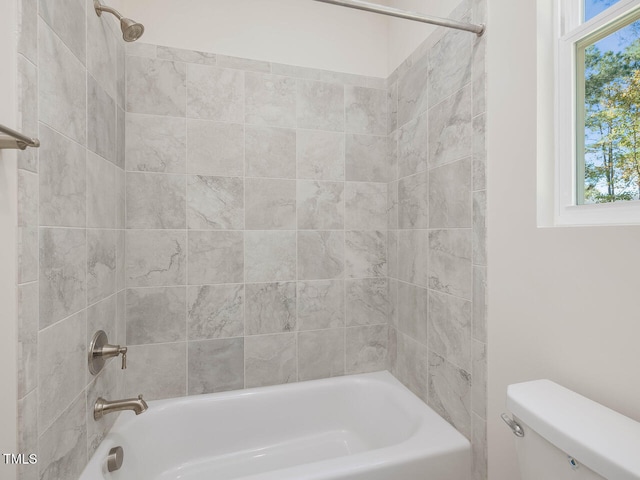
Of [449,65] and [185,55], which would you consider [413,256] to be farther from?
[185,55]

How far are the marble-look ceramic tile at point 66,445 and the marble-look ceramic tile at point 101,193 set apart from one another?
0.63 m

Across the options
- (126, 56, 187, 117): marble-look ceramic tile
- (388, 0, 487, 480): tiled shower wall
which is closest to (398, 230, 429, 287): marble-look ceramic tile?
(388, 0, 487, 480): tiled shower wall

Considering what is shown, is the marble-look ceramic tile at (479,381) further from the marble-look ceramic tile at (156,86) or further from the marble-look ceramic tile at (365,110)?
the marble-look ceramic tile at (156,86)

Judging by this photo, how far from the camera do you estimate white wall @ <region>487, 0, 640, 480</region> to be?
760 millimetres

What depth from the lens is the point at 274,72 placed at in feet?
5.70

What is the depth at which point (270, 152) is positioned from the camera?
173cm

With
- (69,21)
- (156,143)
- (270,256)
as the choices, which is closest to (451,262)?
(270,256)

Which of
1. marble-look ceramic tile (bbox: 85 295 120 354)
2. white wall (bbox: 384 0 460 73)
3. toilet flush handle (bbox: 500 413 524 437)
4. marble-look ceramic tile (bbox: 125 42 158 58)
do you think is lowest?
toilet flush handle (bbox: 500 413 524 437)

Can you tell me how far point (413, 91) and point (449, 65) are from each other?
0.30m

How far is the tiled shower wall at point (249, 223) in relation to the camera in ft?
5.19

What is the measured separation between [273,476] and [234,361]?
72cm

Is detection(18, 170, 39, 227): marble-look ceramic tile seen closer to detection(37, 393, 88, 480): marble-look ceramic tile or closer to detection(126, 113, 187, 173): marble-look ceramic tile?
detection(37, 393, 88, 480): marble-look ceramic tile

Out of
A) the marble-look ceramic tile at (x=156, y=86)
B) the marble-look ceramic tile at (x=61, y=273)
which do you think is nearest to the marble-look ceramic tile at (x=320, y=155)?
the marble-look ceramic tile at (x=156, y=86)

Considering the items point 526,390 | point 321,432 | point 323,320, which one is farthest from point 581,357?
point 321,432
